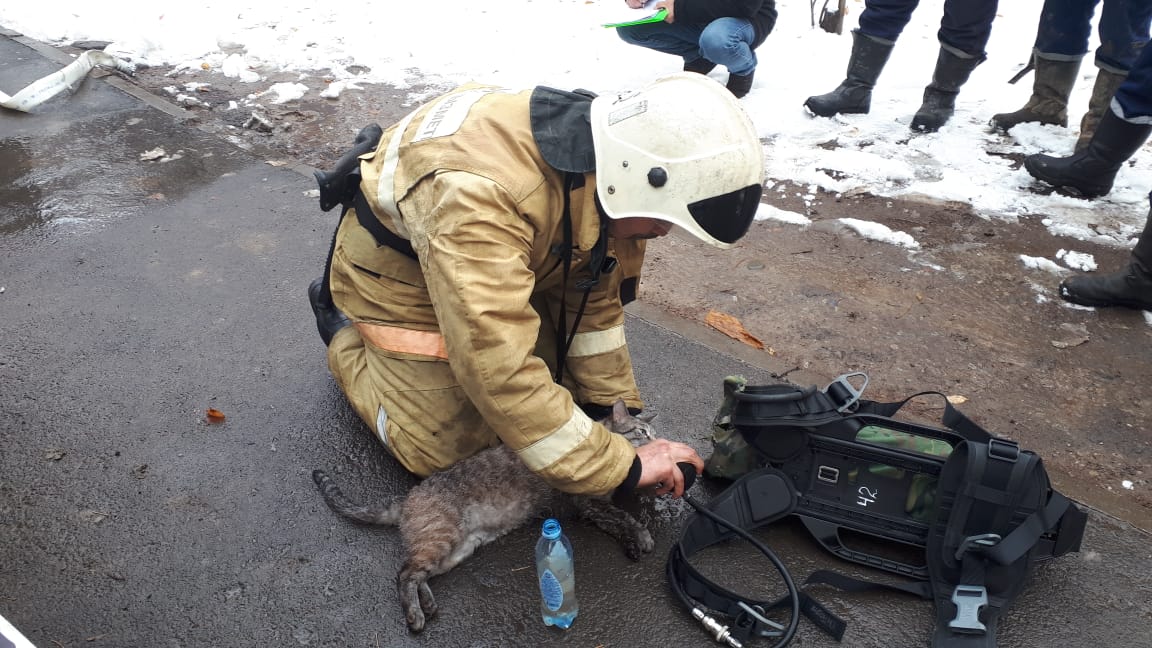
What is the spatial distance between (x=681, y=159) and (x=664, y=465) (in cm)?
104

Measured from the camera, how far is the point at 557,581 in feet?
7.93

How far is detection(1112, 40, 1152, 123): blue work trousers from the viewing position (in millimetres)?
4234

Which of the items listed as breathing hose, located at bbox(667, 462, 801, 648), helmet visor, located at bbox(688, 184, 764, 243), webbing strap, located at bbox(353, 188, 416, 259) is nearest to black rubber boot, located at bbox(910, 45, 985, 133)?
helmet visor, located at bbox(688, 184, 764, 243)

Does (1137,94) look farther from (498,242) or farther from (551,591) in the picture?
(551,591)

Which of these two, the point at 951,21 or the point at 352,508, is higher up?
the point at 951,21

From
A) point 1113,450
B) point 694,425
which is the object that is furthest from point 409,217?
point 1113,450

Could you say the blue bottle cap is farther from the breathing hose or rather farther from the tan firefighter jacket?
the breathing hose

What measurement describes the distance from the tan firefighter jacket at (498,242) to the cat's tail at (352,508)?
0.65 m

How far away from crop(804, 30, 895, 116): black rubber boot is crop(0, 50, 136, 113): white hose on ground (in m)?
6.26

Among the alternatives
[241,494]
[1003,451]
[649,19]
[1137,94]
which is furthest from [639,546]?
[649,19]

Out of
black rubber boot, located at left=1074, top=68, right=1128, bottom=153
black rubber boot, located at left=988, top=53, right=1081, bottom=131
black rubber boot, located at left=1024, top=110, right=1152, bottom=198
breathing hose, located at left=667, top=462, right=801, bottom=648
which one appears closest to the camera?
breathing hose, located at left=667, top=462, right=801, bottom=648

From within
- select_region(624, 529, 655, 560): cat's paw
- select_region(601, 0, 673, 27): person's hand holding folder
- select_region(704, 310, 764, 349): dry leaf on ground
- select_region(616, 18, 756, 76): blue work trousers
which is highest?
select_region(601, 0, 673, 27): person's hand holding folder

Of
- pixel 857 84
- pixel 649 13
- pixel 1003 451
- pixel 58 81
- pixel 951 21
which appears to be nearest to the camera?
pixel 1003 451

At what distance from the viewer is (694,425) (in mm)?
3391
